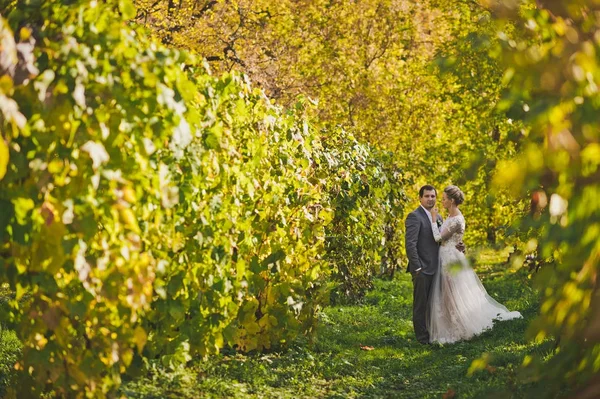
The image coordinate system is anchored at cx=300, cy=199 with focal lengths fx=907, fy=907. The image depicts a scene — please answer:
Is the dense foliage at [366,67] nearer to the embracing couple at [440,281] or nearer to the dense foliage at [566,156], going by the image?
the embracing couple at [440,281]

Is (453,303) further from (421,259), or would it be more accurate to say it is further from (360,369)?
(360,369)

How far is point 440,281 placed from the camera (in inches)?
433

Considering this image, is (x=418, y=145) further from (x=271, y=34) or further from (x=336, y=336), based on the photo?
(x=336, y=336)

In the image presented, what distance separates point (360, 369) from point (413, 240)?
260 centimetres

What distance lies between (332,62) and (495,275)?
591cm

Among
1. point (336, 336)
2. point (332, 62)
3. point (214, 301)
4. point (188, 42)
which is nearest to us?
point (214, 301)

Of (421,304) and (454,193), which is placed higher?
(454,193)

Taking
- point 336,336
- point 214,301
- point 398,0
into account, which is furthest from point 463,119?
point 214,301

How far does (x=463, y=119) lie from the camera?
17.6 metres

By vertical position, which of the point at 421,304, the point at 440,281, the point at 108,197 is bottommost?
the point at 421,304

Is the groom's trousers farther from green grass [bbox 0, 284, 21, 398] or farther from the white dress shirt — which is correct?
green grass [bbox 0, 284, 21, 398]

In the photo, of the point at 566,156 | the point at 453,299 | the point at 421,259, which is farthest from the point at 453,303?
the point at 566,156

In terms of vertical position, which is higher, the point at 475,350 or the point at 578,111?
the point at 578,111

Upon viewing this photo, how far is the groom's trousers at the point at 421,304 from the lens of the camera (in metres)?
10.9
